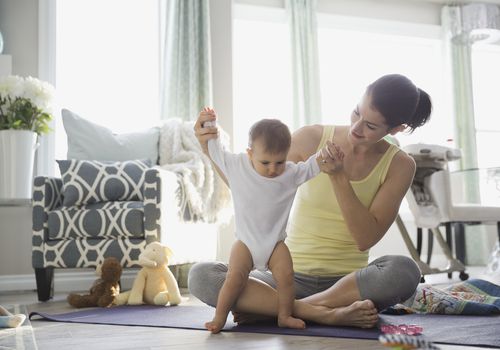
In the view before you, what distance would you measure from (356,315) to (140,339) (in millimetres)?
592

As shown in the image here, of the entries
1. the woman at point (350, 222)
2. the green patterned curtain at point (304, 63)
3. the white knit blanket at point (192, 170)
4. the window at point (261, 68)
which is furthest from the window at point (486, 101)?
the woman at point (350, 222)

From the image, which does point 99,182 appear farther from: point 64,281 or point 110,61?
point 110,61

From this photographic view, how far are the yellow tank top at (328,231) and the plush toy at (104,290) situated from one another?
106 centimetres

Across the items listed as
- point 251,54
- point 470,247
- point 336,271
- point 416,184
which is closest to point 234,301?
point 336,271

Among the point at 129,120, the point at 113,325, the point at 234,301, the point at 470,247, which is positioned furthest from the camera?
the point at 470,247

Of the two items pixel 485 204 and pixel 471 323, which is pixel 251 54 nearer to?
pixel 485 204

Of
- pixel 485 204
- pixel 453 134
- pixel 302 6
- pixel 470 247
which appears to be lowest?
pixel 470 247

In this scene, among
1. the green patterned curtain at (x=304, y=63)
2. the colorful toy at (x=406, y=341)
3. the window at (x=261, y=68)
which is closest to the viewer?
the colorful toy at (x=406, y=341)

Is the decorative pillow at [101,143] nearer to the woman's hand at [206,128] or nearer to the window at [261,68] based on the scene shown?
the window at [261,68]

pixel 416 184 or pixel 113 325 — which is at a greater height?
pixel 416 184

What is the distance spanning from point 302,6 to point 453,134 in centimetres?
185

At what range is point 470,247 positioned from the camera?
5.12 m

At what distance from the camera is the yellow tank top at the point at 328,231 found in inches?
67.2

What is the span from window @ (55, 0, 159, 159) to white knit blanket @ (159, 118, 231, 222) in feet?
2.56
